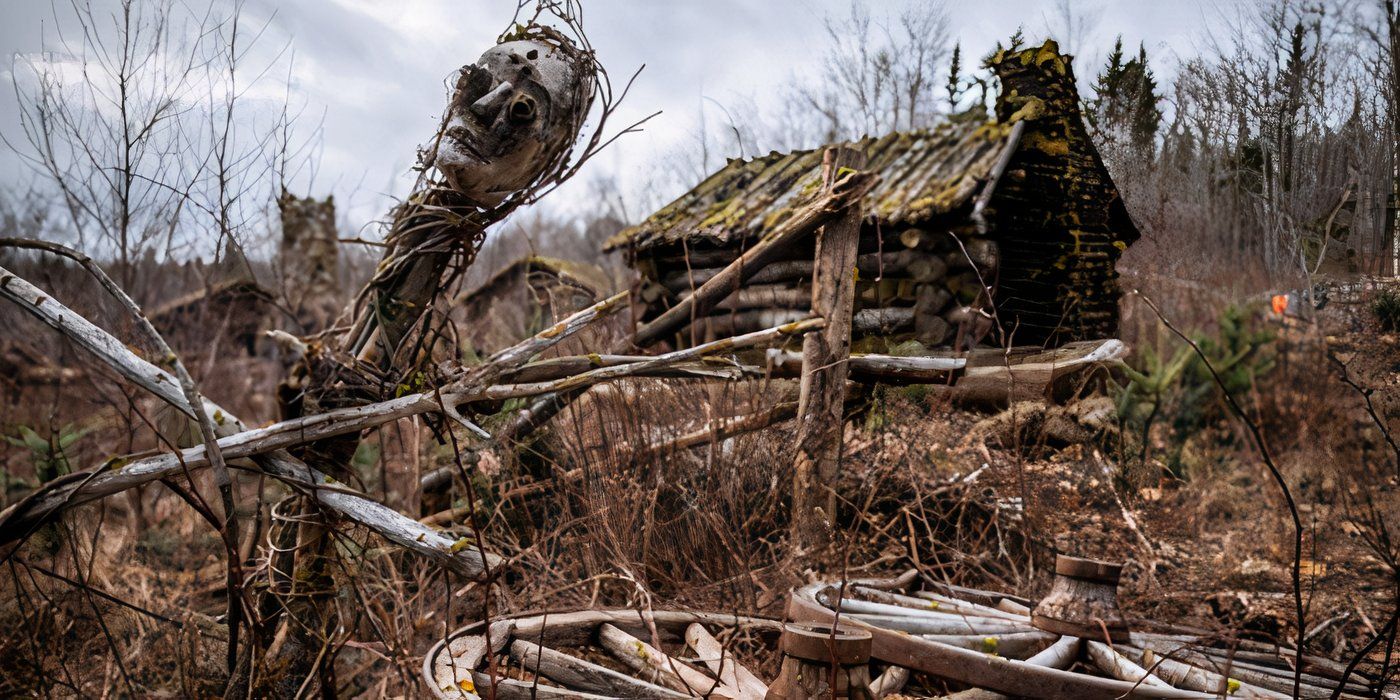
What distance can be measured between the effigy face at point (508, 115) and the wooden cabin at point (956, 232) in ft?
4.49

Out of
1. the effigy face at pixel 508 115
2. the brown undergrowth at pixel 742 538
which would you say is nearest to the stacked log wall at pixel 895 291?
the brown undergrowth at pixel 742 538

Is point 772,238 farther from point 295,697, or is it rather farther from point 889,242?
point 295,697

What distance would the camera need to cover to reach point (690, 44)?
416 cm

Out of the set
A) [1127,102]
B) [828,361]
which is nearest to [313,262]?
[828,361]

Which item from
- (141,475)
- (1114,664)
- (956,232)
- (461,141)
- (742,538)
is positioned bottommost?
(742,538)

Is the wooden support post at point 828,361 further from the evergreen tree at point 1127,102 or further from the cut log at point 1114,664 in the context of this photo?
the cut log at point 1114,664

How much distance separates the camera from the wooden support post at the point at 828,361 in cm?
466

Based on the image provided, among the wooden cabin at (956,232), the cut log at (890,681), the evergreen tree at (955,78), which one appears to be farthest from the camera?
the evergreen tree at (955,78)

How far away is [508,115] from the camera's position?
128 inches

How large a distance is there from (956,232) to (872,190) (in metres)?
0.98

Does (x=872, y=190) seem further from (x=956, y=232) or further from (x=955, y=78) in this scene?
(x=955, y=78)

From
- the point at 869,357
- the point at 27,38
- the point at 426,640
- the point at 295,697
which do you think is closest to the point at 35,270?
the point at 27,38

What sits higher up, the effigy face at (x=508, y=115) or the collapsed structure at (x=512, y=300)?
the effigy face at (x=508, y=115)

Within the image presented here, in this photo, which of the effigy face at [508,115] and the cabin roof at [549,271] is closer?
the effigy face at [508,115]
